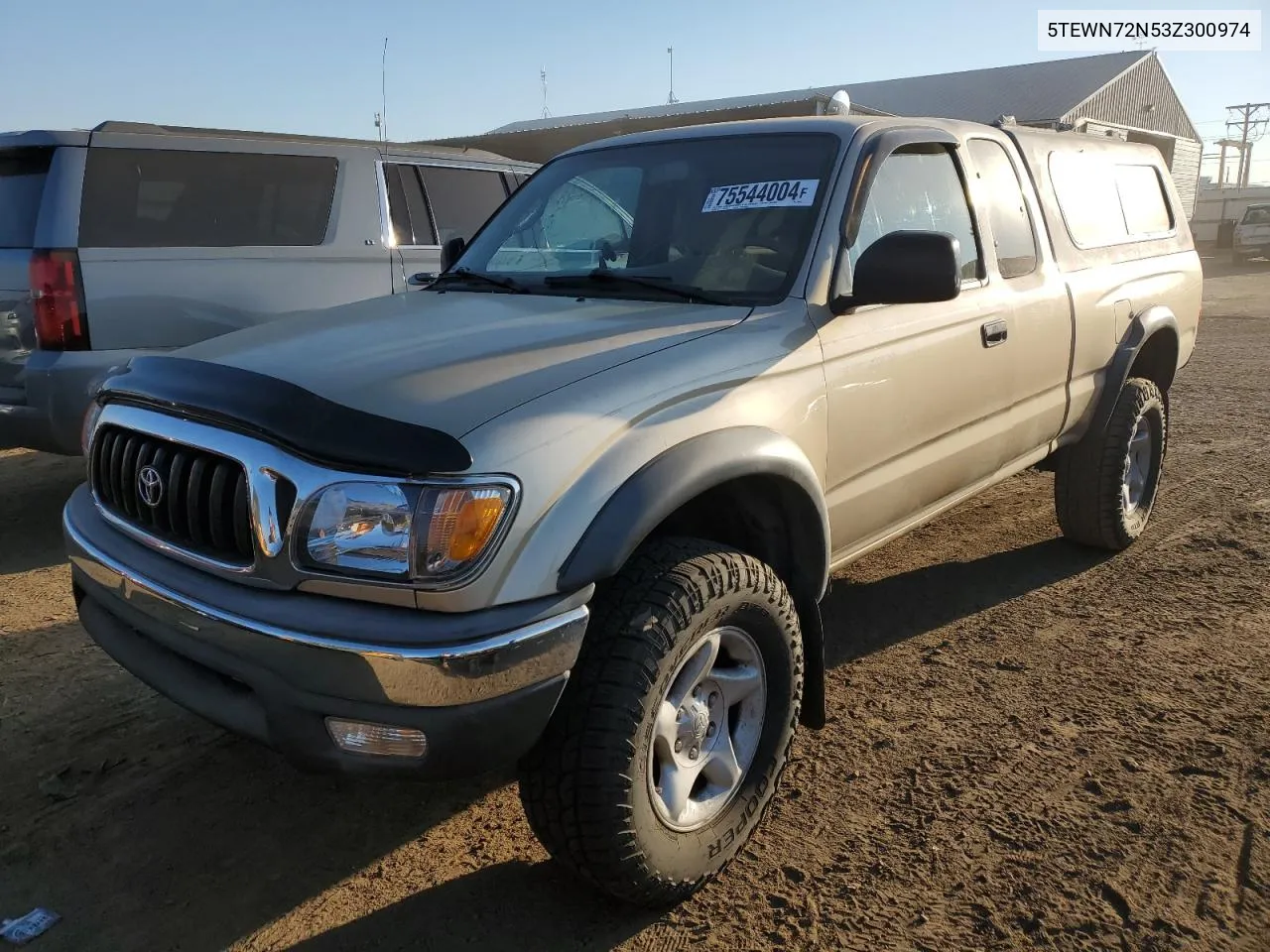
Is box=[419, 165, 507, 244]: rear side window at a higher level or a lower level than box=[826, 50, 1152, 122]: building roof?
lower

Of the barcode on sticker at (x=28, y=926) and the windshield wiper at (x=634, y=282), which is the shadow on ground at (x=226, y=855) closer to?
the barcode on sticker at (x=28, y=926)

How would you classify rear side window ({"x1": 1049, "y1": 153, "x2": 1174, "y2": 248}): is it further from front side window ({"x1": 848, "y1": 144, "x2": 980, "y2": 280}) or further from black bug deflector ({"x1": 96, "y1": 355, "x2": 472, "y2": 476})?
black bug deflector ({"x1": 96, "y1": 355, "x2": 472, "y2": 476})

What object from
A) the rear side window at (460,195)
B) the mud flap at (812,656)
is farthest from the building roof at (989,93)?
the mud flap at (812,656)

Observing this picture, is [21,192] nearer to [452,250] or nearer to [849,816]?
[452,250]

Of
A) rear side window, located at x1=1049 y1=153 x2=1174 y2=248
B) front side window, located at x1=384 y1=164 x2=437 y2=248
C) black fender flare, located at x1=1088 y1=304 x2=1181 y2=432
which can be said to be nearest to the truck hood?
rear side window, located at x1=1049 y1=153 x2=1174 y2=248

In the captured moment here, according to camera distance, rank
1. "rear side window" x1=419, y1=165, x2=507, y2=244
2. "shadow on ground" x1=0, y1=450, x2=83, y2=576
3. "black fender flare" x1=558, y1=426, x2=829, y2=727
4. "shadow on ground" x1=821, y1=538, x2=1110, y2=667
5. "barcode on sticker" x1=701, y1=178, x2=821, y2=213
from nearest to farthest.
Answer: "black fender flare" x1=558, y1=426, x2=829, y2=727 < "barcode on sticker" x1=701, y1=178, x2=821, y2=213 < "shadow on ground" x1=821, y1=538, x2=1110, y2=667 < "shadow on ground" x1=0, y1=450, x2=83, y2=576 < "rear side window" x1=419, y1=165, x2=507, y2=244

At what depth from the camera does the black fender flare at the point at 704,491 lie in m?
2.04

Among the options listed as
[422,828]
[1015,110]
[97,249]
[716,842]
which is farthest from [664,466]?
[1015,110]

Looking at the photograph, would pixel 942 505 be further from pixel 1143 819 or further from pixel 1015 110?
pixel 1015 110

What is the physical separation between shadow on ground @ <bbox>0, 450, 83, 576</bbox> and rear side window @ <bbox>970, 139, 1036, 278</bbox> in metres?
4.42

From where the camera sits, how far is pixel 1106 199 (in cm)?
460

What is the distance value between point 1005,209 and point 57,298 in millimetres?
4191

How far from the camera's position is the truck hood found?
6.97 feet

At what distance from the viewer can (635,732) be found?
212cm
